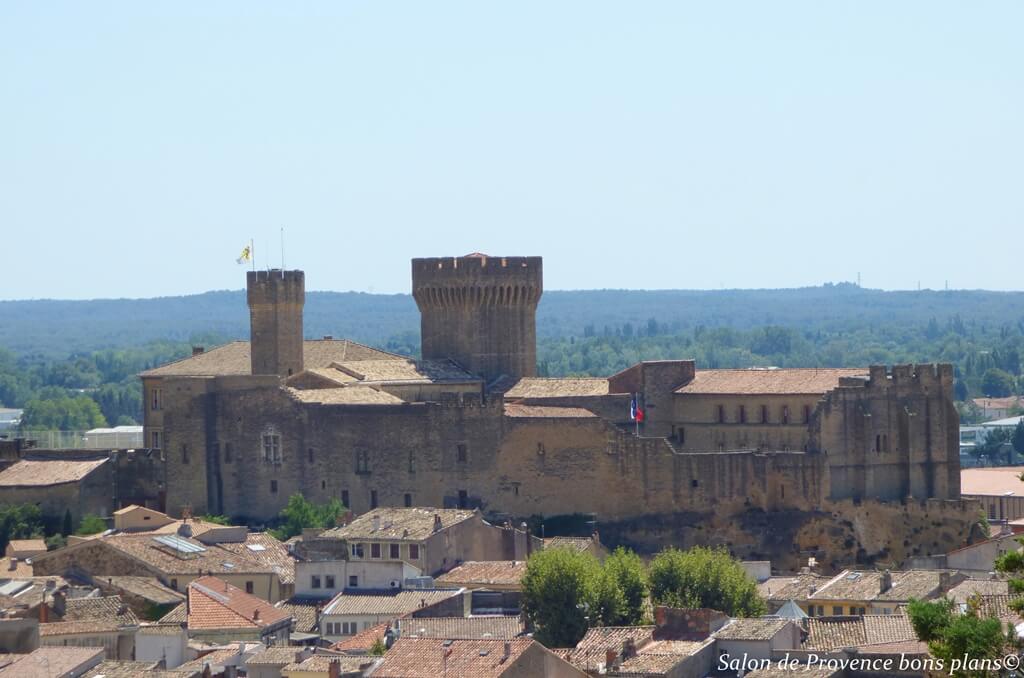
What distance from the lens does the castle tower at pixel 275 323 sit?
8081 cm

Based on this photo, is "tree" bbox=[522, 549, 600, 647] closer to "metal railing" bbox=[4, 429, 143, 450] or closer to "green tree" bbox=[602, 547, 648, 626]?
"green tree" bbox=[602, 547, 648, 626]

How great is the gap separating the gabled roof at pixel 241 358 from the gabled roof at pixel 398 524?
12817 millimetres

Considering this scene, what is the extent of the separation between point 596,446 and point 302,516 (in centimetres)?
790

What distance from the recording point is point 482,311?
275ft

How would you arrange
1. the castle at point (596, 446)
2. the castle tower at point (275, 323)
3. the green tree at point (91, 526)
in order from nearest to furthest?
the castle at point (596, 446) → the green tree at point (91, 526) → the castle tower at point (275, 323)

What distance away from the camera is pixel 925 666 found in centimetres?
4484

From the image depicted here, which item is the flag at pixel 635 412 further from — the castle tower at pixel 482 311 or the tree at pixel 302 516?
the tree at pixel 302 516

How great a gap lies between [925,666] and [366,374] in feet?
125

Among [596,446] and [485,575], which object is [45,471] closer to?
[596,446]

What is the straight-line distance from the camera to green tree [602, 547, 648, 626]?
194 feet

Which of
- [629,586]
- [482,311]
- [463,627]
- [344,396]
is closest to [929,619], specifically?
[463,627]

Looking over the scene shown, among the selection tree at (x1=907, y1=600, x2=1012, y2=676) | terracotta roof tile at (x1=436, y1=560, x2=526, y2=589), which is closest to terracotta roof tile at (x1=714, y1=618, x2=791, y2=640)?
terracotta roof tile at (x1=436, y1=560, x2=526, y2=589)

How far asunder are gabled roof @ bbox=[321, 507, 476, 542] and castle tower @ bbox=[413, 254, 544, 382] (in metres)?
14.3

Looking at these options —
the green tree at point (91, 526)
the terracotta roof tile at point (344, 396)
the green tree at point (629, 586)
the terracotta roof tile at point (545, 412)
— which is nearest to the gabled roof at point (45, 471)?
the green tree at point (91, 526)
